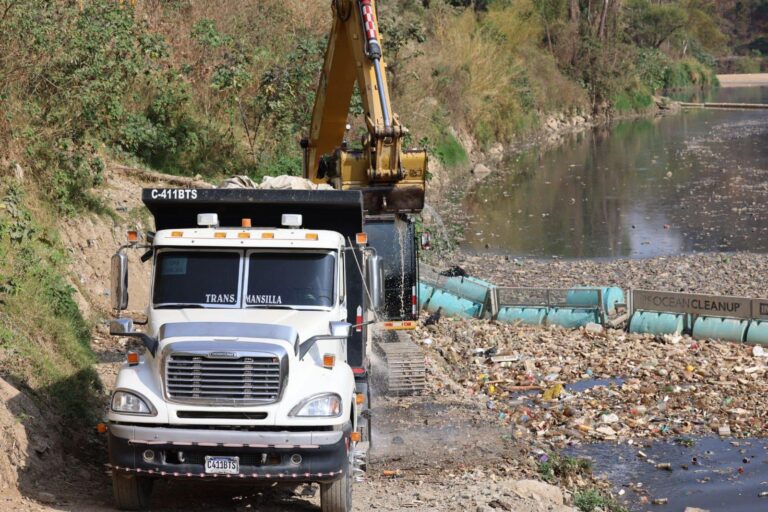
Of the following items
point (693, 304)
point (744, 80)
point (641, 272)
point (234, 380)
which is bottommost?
point (641, 272)

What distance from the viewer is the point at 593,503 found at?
11.5m

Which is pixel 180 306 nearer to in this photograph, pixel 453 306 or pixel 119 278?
pixel 119 278

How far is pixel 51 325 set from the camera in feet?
41.9

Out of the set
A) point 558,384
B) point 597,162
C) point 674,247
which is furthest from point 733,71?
point 558,384

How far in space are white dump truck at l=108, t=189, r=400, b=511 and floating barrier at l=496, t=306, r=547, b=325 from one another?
996 centimetres

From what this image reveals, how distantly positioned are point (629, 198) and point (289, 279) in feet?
101

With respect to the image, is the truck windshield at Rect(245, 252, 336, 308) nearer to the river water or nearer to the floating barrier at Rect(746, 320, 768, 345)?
the floating barrier at Rect(746, 320, 768, 345)

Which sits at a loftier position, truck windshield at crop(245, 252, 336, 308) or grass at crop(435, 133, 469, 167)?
truck windshield at crop(245, 252, 336, 308)

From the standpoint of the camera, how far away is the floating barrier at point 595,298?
20.2m

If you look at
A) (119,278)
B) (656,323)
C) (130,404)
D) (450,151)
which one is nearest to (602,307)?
(656,323)

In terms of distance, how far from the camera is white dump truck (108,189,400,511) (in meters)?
8.88

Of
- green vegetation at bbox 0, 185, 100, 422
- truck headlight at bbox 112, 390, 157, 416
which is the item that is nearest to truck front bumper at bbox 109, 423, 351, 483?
truck headlight at bbox 112, 390, 157, 416

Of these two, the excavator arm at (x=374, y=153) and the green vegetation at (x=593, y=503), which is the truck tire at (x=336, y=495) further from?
the excavator arm at (x=374, y=153)

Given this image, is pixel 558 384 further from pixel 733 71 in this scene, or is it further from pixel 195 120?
pixel 733 71
